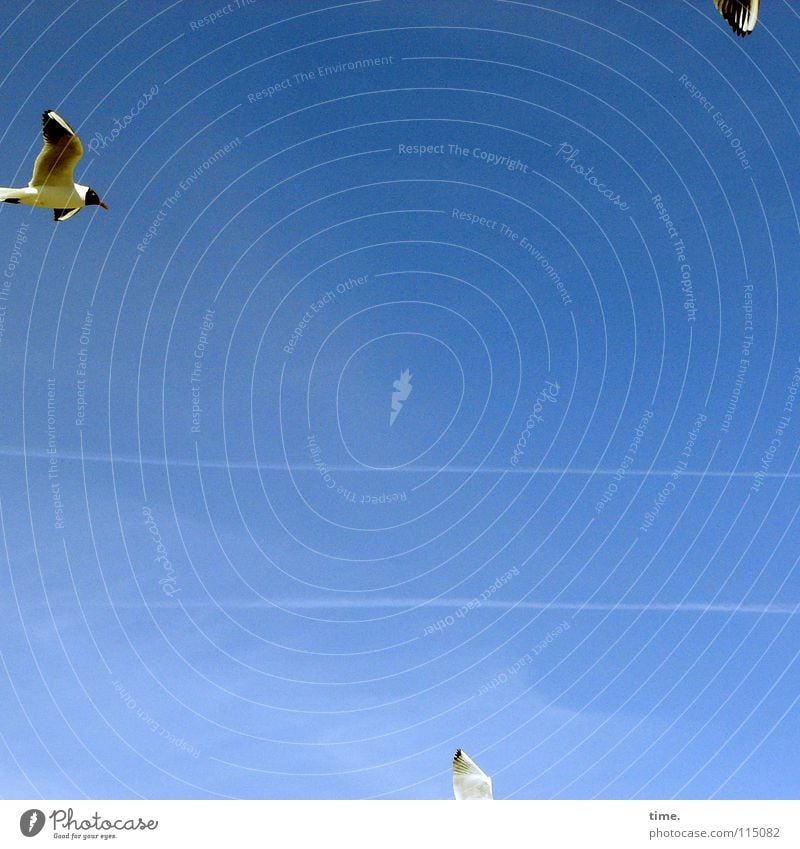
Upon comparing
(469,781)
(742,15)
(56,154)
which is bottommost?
(469,781)

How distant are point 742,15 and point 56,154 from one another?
12.0 metres

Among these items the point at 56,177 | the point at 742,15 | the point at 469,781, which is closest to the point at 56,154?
the point at 56,177

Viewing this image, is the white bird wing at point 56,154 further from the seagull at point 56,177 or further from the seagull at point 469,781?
the seagull at point 469,781

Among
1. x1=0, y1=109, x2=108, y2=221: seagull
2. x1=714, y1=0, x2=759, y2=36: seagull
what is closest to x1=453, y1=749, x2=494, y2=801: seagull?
x1=0, y1=109, x2=108, y2=221: seagull

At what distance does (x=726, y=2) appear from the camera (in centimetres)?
1672

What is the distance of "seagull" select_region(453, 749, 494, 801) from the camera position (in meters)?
23.0

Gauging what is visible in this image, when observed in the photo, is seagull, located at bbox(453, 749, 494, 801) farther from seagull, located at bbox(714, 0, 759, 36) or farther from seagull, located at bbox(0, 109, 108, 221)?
seagull, located at bbox(714, 0, 759, 36)

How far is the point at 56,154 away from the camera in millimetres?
18984

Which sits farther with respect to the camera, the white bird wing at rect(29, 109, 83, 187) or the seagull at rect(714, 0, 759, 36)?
the white bird wing at rect(29, 109, 83, 187)

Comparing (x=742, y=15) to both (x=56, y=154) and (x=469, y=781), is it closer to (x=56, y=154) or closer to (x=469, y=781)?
(x=56, y=154)

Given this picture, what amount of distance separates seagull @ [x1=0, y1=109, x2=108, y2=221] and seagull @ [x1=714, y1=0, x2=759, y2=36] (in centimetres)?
1130

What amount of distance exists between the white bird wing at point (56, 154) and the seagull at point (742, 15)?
A: 11.3 metres
